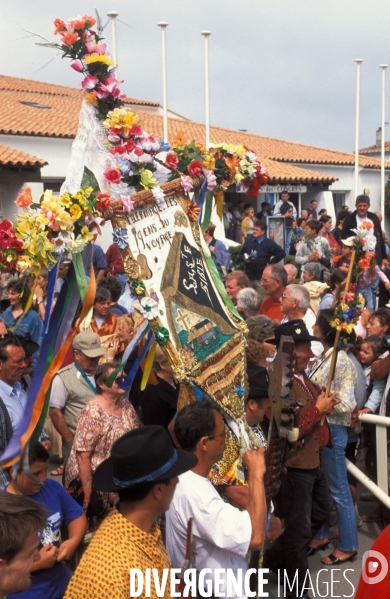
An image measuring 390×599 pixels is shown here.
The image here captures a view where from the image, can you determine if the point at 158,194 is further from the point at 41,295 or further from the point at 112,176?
the point at 41,295

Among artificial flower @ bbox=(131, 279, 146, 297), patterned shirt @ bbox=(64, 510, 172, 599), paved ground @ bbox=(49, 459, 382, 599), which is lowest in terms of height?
paved ground @ bbox=(49, 459, 382, 599)

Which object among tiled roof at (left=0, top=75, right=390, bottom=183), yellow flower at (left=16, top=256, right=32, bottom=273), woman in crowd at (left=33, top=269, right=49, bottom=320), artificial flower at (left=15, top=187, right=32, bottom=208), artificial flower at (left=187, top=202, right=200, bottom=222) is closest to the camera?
yellow flower at (left=16, top=256, right=32, bottom=273)

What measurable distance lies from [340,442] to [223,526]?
260 cm

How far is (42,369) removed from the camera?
4.04 metres

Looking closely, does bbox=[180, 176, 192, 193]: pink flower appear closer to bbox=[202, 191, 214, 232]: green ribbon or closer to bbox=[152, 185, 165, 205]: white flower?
bbox=[152, 185, 165, 205]: white flower

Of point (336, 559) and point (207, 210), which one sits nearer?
point (207, 210)

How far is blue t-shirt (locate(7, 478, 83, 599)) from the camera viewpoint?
12.5 feet

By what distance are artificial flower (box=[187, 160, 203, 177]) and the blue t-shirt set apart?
82.3 inches

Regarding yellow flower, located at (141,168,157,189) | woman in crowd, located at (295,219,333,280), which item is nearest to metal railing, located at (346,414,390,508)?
yellow flower, located at (141,168,157,189)

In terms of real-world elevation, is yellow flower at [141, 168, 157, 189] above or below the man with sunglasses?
above

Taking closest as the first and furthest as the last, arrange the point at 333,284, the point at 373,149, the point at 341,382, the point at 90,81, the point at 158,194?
the point at 90,81
the point at 158,194
the point at 341,382
the point at 333,284
the point at 373,149

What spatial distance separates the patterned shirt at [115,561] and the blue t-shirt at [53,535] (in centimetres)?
109

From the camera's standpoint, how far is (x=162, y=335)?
4.37 metres

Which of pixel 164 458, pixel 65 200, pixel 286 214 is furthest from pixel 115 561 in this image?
pixel 286 214
